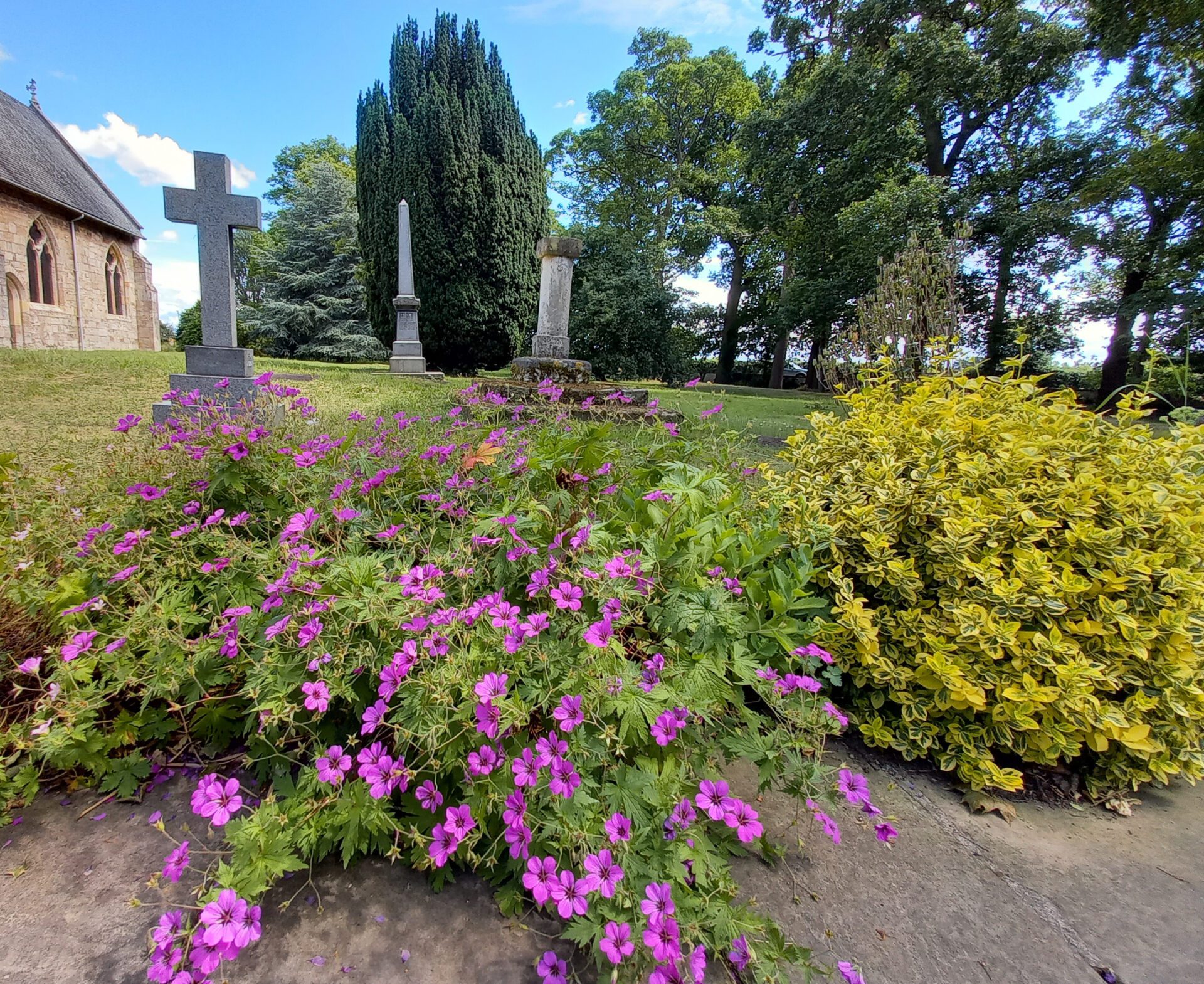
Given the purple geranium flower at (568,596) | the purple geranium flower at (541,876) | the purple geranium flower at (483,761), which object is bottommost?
the purple geranium flower at (541,876)

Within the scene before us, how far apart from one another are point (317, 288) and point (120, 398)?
16.5 meters

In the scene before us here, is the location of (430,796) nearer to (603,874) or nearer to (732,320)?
(603,874)

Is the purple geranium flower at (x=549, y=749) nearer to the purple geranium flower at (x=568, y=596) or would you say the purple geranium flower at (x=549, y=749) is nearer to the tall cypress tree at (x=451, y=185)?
the purple geranium flower at (x=568, y=596)

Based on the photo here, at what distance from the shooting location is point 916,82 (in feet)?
42.5

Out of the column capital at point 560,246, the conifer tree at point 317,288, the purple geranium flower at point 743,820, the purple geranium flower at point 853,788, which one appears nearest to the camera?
the purple geranium flower at point 743,820

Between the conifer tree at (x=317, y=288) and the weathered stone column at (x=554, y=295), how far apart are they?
46.7ft

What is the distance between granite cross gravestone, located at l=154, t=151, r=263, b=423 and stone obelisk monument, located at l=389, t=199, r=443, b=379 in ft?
21.7

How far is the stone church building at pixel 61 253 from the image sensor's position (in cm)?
1625

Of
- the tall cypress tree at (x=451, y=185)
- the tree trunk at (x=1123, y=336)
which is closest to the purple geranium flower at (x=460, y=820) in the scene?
the tall cypress tree at (x=451, y=185)

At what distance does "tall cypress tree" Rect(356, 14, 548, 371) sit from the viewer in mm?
13148

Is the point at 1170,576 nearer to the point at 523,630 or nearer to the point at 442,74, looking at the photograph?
the point at 523,630

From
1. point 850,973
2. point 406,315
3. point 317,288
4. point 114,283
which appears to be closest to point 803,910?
point 850,973

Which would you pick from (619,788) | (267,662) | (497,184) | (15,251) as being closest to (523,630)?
(619,788)

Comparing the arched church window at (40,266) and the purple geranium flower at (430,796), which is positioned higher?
the arched church window at (40,266)
